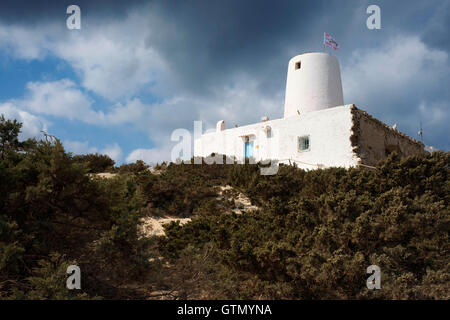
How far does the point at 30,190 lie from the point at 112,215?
133cm

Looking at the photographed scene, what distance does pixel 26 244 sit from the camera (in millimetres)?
5152

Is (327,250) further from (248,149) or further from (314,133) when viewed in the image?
(248,149)

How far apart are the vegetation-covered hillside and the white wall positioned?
8547mm

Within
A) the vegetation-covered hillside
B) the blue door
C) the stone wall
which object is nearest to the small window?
the stone wall

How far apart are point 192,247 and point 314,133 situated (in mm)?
11971

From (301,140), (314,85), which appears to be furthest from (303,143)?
(314,85)

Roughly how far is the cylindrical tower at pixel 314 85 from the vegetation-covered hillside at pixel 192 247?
1263 cm

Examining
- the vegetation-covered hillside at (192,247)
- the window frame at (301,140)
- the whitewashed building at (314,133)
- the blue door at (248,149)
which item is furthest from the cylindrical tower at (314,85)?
the vegetation-covered hillside at (192,247)

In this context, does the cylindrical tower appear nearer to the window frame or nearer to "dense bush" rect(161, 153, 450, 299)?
the window frame

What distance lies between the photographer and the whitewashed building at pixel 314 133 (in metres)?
16.4

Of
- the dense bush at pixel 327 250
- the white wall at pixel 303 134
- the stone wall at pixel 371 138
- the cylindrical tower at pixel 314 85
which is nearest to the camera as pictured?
the dense bush at pixel 327 250

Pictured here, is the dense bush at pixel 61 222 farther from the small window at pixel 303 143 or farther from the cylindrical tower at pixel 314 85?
the cylindrical tower at pixel 314 85
